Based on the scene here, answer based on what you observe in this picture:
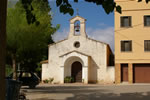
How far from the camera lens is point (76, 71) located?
99.0ft

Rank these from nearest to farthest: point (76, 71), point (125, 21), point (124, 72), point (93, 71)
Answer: point (125, 21) → point (124, 72) → point (93, 71) → point (76, 71)

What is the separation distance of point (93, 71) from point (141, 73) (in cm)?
562

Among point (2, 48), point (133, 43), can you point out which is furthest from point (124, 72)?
point (2, 48)

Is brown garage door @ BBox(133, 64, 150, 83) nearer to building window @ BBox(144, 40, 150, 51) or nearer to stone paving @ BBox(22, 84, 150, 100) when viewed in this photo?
building window @ BBox(144, 40, 150, 51)

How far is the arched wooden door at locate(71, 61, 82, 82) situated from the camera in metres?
29.9

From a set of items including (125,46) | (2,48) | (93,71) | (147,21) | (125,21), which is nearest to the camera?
(2,48)

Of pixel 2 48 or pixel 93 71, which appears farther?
pixel 93 71

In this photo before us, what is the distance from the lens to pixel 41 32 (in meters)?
16.5

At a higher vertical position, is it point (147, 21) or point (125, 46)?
point (147, 21)

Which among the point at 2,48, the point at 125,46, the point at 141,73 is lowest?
the point at 141,73

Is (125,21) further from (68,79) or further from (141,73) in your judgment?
(68,79)

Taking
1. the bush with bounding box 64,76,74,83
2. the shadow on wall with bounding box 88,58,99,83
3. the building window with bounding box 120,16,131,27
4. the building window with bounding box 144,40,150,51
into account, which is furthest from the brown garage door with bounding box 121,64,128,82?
the bush with bounding box 64,76,74,83

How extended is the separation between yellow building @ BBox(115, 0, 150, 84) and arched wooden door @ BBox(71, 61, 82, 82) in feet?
15.7

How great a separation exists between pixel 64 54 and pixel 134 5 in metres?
9.96
